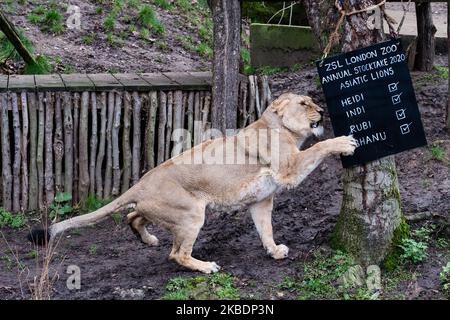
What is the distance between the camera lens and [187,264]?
20.8ft

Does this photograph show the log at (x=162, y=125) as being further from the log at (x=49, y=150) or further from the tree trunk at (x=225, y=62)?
the log at (x=49, y=150)

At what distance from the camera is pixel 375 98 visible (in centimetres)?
579

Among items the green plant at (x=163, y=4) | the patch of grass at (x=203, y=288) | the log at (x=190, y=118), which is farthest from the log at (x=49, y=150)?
the green plant at (x=163, y=4)

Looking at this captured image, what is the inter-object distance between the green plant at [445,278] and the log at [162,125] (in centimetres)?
379

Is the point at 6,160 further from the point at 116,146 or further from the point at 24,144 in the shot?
the point at 116,146

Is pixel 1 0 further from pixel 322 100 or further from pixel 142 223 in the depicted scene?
pixel 142 223

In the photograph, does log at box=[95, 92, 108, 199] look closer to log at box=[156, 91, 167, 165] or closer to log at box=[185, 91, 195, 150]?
log at box=[156, 91, 167, 165]

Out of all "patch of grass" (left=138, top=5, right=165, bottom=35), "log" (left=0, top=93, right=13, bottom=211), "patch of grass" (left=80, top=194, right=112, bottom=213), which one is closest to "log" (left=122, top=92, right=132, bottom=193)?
"patch of grass" (left=80, top=194, right=112, bottom=213)

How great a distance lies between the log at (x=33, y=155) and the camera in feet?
27.7

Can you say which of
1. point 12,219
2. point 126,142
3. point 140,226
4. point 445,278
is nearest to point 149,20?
point 126,142

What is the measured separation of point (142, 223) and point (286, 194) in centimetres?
198

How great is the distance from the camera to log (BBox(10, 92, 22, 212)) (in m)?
8.38

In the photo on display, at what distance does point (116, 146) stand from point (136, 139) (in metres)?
0.23

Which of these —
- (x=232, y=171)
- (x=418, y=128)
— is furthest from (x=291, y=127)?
(x=418, y=128)
